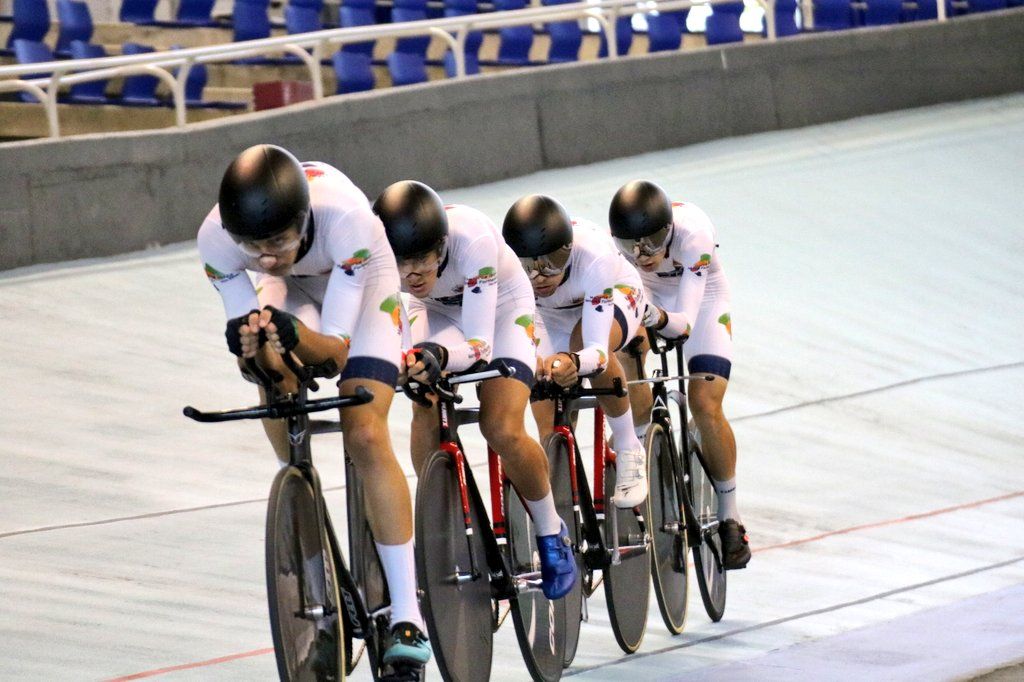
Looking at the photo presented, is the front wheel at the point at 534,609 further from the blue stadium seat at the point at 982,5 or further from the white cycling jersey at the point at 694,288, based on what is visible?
the blue stadium seat at the point at 982,5

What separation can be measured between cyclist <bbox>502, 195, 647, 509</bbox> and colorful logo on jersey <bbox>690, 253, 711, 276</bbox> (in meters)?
0.36

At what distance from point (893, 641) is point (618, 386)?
1196 mm

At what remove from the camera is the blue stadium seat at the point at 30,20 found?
45.6 ft

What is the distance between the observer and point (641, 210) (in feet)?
19.1

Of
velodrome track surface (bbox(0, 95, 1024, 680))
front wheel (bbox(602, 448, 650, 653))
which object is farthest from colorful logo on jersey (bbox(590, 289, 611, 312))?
velodrome track surface (bbox(0, 95, 1024, 680))

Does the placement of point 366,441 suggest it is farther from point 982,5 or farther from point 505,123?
point 982,5

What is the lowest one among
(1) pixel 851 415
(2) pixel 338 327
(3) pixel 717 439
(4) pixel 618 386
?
(1) pixel 851 415

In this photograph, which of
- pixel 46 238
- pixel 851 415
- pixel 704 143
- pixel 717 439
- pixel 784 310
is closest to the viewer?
pixel 717 439

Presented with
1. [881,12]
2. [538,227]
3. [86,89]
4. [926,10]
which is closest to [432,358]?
[538,227]

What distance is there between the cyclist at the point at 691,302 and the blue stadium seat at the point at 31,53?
814 cm

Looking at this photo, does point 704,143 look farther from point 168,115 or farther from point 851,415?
point 851,415

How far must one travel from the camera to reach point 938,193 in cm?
Result: 1377

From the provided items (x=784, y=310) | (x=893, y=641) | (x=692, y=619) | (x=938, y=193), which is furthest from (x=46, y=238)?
(x=938, y=193)

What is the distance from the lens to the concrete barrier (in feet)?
32.8
